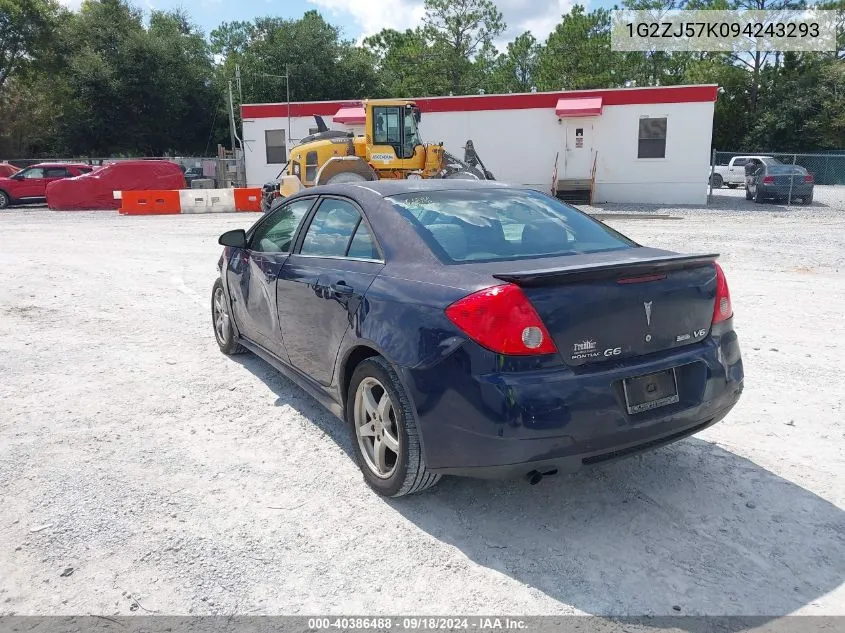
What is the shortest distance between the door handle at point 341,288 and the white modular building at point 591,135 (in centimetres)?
2236

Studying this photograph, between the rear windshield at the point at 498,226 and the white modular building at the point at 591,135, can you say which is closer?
the rear windshield at the point at 498,226

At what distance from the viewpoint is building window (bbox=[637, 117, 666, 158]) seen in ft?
80.7

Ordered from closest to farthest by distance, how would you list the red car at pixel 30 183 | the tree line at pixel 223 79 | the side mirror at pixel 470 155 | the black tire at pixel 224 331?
the black tire at pixel 224 331 → the side mirror at pixel 470 155 → the red car at pixel 30 183 → the tree line at pixel 223 79

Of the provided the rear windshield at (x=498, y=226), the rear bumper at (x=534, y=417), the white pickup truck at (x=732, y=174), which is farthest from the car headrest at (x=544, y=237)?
the white pickup truck at (x=732, y=174)

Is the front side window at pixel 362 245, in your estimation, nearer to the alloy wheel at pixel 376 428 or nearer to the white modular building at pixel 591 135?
the alloy wheel at pixel 376 428

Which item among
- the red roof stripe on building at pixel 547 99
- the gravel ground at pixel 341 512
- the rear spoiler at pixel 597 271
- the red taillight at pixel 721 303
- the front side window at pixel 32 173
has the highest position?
the red roof stripe on building at pixel 547 99

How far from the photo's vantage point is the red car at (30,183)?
25.1 m

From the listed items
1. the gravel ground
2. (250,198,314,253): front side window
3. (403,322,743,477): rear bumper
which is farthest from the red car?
(403,322,743,477): rear bumper

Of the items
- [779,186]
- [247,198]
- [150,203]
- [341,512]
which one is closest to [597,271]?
[341,512]

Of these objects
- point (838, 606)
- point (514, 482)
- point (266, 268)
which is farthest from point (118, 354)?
point (838, 606)

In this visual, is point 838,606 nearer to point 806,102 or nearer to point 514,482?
point 514,482

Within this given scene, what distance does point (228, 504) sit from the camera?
3410 mm

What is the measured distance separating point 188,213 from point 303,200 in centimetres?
1896

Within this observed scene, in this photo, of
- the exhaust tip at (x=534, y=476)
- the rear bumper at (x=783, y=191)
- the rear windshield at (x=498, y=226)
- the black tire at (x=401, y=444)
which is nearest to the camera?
the exhaust tip at (x=534, y=476)
